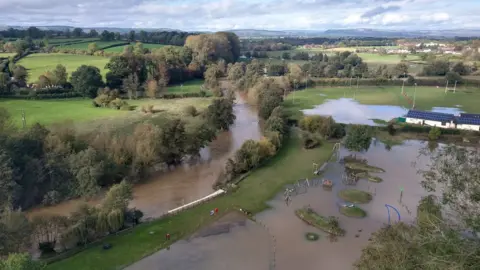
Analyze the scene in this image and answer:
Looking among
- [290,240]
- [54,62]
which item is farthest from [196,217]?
[54,62]

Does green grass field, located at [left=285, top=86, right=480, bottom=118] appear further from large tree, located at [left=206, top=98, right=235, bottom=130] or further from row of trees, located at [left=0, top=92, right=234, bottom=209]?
row of trees, located at [left=0, top=92, right=234, bottom=209]

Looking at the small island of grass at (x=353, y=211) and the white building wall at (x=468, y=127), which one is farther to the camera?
the white building wall at (x=468, y=127)

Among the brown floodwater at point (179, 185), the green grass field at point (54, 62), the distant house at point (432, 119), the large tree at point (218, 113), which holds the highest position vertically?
the green grass field at point (54, 62)

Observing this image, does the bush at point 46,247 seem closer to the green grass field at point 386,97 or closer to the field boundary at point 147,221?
the field boundary at point 147,221

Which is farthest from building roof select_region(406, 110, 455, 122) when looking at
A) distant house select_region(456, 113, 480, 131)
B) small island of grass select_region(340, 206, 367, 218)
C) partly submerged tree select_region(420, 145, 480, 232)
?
partly submerged tree select_region(420, 145, 480, 232)

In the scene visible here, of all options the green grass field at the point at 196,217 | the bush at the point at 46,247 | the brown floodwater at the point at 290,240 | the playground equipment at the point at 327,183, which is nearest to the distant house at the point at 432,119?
the green grass field at the point at 196,217

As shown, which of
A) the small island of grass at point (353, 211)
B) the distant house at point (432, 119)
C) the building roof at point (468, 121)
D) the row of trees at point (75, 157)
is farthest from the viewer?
the distant house at point (432, 119)

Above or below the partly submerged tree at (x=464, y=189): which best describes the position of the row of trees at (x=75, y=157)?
below

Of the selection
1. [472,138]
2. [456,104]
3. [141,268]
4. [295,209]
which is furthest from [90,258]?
[456,104]

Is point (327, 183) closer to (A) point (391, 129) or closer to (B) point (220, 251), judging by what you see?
(B) point (220, 251)
